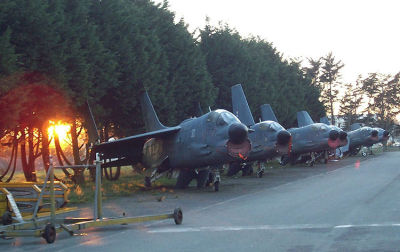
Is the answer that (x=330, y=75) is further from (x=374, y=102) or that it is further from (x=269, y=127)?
(x=269, y=127)

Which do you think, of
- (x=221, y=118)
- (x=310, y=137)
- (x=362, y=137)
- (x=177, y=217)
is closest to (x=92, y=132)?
(x=221, y=118)

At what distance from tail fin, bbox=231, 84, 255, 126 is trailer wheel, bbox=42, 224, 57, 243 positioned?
2372cm

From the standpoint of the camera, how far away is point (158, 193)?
2244cm

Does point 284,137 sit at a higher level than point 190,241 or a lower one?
higher

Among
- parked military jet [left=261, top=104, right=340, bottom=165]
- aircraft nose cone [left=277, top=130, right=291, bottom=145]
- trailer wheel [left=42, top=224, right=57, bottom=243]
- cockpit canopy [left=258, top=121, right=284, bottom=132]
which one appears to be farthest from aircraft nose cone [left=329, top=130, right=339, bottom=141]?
trailer wheel [left=42, top=224, right=57, bottom=243]

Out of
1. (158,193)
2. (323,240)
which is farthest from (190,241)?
(158,193)

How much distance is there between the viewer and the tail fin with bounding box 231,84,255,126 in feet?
108

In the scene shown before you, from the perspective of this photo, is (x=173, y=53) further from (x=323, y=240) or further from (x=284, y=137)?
(x=323, y=240)

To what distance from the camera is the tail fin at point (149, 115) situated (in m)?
28.0

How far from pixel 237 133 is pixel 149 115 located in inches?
356

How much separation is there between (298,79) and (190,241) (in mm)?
61040

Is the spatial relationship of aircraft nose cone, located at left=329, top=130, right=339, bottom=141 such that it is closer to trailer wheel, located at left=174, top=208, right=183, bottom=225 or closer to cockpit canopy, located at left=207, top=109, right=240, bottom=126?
cockpit canopy, located at left=207, top=109, right=240, bottom=126

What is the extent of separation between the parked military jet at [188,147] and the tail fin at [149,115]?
3012mm

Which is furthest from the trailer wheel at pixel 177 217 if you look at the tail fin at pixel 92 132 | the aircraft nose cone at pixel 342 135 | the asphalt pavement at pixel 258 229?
the aircraft nose cone at pixel 342 135
